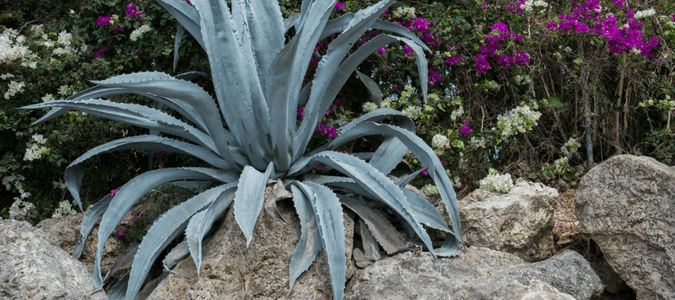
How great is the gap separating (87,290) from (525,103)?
2201mm

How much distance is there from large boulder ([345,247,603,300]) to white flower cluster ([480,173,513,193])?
36 cm

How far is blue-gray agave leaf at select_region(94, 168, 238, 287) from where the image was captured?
6.86ft

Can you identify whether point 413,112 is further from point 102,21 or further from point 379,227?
point 102,21

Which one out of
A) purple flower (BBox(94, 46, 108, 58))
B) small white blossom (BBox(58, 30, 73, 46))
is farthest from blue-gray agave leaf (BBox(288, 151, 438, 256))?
small white blossom (BBox(58, 30, 73, 46))

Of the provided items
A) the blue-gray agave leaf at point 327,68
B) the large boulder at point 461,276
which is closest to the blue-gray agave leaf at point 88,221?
the blue-gray agave leaf at point 327,68

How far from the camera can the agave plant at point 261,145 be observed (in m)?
1.98

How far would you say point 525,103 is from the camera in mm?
2846

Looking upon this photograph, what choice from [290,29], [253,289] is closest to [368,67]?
[290,29]

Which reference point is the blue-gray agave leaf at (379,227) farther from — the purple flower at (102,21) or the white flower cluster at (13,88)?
the white flower cluster at (13,88)

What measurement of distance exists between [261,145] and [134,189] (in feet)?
1.78

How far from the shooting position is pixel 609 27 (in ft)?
8.87

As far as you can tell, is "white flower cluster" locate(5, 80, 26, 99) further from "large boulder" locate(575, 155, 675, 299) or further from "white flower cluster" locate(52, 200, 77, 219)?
"large boulder" locate(575, 155, 675, 299)

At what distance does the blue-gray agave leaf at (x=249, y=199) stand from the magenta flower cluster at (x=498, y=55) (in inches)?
53.9

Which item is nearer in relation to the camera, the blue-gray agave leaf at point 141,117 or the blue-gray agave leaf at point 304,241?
the blue-gray agave leaf at point 304,241
